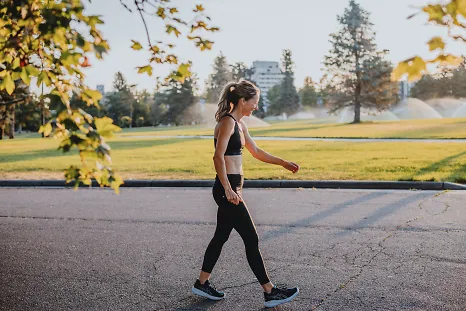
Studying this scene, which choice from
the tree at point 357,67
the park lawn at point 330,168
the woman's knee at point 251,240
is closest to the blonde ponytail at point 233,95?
the woman's knee at point 251,240

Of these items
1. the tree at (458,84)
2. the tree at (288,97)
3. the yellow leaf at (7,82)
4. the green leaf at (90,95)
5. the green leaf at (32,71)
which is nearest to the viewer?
the green leaf at (90,95)

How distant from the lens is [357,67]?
200 feet

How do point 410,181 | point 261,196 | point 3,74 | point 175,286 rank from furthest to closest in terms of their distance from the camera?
point 410,181 < point 261,196 < point 175,286 < point 3,74

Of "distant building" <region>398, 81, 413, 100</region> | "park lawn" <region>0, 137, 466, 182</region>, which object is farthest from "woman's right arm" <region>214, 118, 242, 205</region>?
"distant building" <region>398, 81, 413, 100</region>

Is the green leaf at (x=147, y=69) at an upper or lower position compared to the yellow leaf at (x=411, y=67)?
upper

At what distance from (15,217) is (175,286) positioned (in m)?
4.50

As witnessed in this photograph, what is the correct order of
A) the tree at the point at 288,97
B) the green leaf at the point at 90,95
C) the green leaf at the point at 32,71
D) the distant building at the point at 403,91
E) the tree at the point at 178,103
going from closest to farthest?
the green leaf at the point at 90,95, the green leaf at the point at 32,71, the tree at the point at 178,103, the tree at the point at 288,97, the distant building at the point at 403,91

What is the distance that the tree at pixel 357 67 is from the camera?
6038 centimetres

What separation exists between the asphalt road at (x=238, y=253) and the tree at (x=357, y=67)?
172 ft

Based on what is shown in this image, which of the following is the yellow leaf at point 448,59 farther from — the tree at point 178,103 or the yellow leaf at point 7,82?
the tree at point 178,103

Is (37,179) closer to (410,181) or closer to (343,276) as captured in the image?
(410,181)

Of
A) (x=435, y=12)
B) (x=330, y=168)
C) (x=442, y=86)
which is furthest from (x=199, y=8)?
(x=442, y=86)

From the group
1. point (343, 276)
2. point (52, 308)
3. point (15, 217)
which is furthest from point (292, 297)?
point (15, 217)

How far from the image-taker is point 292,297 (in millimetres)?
4398
